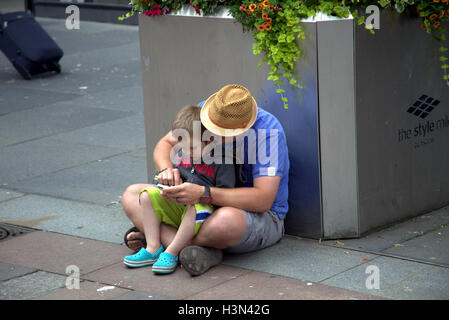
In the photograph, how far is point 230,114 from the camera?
473cm

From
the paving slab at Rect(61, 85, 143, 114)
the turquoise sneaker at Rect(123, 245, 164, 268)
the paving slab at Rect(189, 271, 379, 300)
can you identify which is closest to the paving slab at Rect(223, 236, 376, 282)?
the paving slab at Rect(189, 271, 379, 300)

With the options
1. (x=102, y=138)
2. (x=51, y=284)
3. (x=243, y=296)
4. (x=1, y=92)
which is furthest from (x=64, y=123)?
(x=243, y=296)

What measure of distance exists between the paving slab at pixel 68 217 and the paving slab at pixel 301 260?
3.36ft

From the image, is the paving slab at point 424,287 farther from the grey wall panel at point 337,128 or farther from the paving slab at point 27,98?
the paving slab at point 27,98

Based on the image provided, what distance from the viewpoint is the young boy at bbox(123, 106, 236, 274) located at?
4.74 m

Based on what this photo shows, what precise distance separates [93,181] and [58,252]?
1686mm

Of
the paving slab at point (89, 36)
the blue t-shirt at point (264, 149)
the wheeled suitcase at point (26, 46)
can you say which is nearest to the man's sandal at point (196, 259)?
Answer: the blue t-shirt at point (264, 149)

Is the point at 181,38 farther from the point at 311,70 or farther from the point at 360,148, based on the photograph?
the point at 360,148

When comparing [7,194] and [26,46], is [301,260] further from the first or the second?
[26,46]

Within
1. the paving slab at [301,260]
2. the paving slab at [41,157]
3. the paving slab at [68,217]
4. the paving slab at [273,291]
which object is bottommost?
the paving slab at [273,291]

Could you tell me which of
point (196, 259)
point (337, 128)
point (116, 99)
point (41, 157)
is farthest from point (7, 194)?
point (116, 99)

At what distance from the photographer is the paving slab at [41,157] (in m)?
7.11

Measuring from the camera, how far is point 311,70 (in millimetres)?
A: 4965

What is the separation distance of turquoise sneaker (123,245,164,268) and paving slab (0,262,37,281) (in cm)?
61
